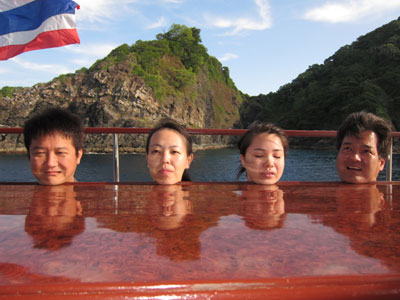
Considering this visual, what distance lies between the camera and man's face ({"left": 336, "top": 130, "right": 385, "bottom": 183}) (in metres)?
1.46

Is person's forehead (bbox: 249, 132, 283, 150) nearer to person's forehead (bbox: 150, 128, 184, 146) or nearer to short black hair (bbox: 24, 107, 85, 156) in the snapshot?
person's forehead (bbox: 150, 128, 184, 146)

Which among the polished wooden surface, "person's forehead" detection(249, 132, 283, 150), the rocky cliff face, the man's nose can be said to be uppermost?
the rocky cliff face

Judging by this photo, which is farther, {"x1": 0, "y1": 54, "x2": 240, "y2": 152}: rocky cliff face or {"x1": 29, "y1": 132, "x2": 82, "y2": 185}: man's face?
{"x1": 0, "y1": 54, "x2": 240, "y2": 152}: rocky cliff face

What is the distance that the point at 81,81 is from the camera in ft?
157

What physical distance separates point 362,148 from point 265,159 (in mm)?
484

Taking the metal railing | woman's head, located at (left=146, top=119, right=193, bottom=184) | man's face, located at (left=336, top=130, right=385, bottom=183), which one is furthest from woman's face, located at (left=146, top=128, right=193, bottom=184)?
man's face, located at (left=336, top=130, right=385, bottom=183)

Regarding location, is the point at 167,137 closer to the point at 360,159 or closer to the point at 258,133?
the point at 258,133

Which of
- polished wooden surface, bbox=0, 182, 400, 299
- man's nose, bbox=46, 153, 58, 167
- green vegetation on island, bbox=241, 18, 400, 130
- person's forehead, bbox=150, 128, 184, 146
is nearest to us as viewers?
polished wooden surface, bbox=0, 182, 400, 299

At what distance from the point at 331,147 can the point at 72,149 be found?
1612 inches

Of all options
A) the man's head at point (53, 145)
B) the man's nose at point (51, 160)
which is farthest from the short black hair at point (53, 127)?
Result: the man's nose at point (51, 160)

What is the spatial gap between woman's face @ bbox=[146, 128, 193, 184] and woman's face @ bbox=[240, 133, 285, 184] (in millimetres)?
317

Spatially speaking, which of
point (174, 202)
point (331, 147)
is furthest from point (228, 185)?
point (331, 147)

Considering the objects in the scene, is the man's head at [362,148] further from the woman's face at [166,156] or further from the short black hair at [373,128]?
the woman's face at [166,156]

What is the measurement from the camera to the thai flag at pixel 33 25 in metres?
3.04
